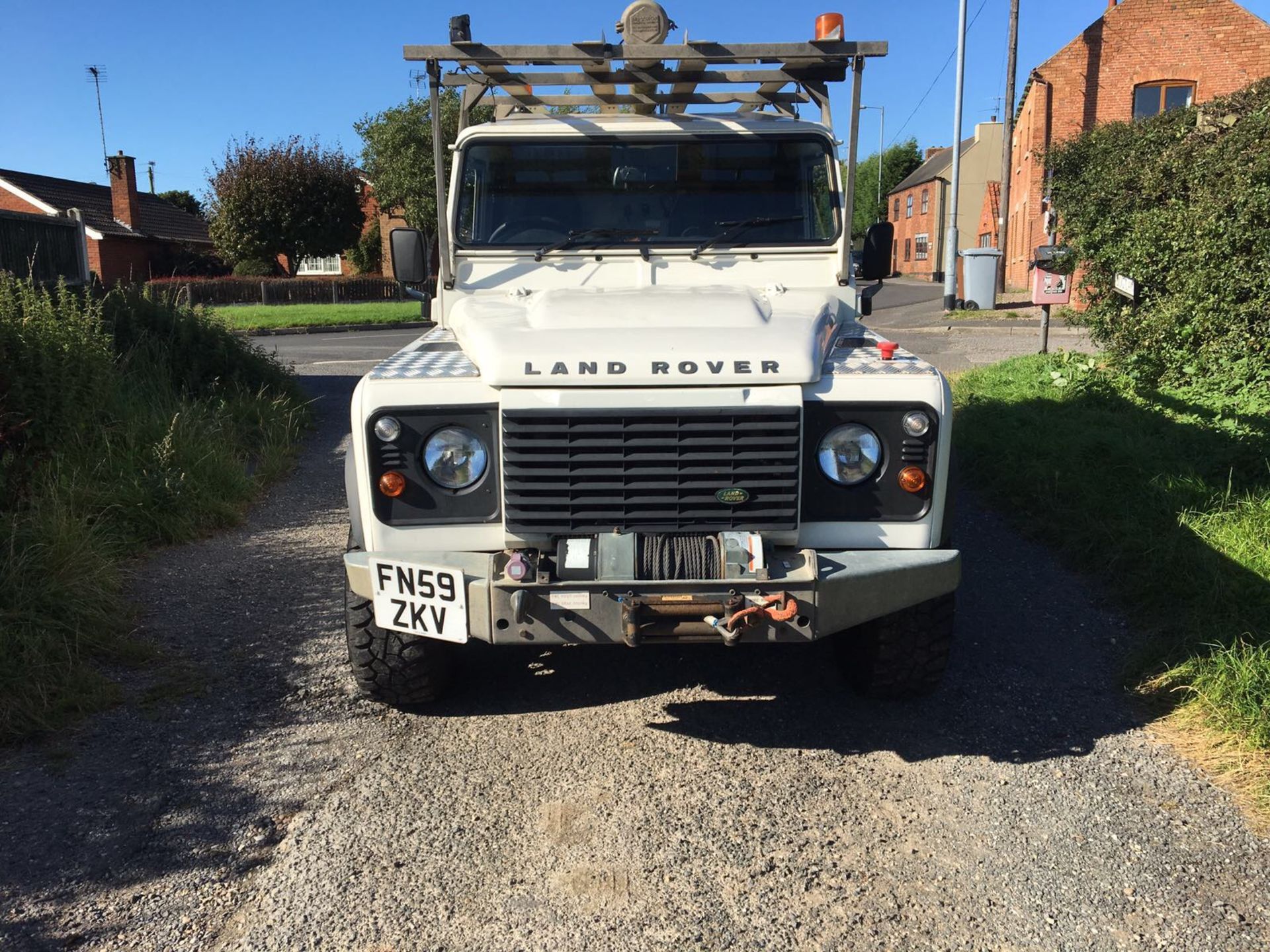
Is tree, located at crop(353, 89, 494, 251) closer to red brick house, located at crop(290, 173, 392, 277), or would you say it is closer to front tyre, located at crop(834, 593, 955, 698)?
red brick house, located at crop(290, 173, 392, 277)

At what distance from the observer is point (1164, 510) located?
18.5ft

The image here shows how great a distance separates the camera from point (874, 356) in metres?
3.76

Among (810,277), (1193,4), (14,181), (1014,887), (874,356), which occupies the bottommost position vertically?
(1014,887)

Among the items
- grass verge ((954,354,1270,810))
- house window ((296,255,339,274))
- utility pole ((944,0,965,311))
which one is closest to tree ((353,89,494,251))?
house window ((296,255,339,274))

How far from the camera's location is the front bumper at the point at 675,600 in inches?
125

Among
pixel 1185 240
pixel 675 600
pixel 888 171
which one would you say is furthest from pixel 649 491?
pixel 888 171

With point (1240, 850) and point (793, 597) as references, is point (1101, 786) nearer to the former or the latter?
point (1240, 850)

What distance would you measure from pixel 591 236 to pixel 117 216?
1682 inches

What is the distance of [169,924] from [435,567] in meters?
1.23

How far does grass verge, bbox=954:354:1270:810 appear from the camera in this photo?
394 centimetres

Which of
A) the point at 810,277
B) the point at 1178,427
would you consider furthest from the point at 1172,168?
the point at 810,277

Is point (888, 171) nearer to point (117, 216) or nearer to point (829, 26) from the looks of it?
point (117, 216)

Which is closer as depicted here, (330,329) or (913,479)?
(913,479)

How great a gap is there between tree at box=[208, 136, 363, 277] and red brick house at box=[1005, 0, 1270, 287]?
2344 centimetres
